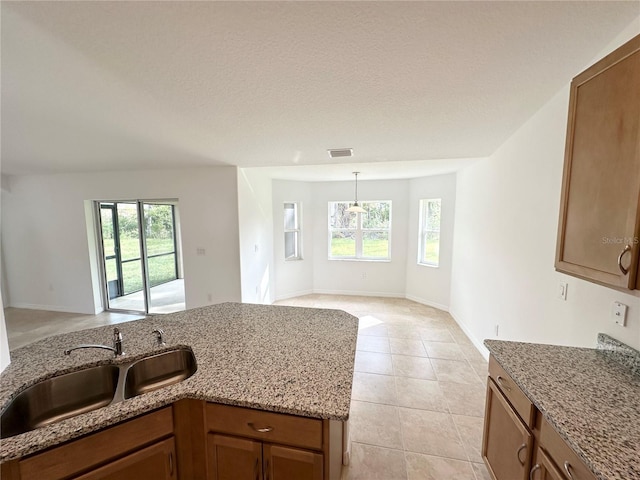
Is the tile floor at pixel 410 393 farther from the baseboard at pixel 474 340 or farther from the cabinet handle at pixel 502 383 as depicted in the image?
the cabinet handle at pixel 502 383

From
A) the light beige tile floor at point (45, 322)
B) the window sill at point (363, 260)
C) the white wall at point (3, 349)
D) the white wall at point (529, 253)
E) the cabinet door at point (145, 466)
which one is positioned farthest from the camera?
the window sill at point (363, 260)

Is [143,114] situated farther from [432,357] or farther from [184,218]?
[432,357]

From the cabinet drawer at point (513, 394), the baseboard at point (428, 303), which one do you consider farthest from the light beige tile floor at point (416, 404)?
the cabinet drawer at point (513, 394)

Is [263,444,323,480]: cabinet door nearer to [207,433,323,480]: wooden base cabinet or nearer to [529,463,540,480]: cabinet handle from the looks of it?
[207,433,323,480]: wooden base cabinet

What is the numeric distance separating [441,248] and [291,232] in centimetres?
295

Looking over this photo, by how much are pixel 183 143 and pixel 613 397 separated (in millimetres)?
3705

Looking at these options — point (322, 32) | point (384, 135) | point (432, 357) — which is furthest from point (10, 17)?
point (432, 357)

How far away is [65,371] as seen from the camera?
1.31 meters

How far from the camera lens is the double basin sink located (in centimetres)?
118

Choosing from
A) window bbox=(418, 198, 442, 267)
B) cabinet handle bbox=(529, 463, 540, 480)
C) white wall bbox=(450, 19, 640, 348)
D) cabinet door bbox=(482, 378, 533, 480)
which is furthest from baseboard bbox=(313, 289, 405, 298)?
cabinet handle bbox=(529, 463, 540, 480)

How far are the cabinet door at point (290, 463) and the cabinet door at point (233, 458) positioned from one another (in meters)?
0.04

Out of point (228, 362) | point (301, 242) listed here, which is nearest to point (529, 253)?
point (228, 362)

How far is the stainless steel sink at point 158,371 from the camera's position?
145 centimetres

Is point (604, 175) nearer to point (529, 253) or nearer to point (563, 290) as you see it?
point (563, 290)
